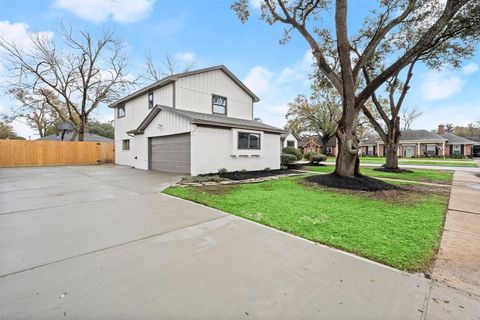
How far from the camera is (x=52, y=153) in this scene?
54.5ft

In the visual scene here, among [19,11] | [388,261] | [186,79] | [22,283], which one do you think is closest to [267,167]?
[186,79]

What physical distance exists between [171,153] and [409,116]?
53313 millimetres

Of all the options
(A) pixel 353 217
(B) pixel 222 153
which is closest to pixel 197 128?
(B) pixel 222 153

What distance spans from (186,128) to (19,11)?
38.2 ft

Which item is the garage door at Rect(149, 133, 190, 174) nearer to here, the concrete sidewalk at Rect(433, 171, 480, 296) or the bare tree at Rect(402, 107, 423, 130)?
the concrete sidewalk at Rect(433, 171, 480, 296)

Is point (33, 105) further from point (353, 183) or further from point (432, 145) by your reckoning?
point (432, 145)

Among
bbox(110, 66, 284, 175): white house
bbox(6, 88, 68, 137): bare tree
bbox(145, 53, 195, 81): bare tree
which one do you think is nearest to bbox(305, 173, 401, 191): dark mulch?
bbox(110, 66, 284, 175): white house

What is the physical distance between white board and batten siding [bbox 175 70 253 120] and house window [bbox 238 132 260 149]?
364 cm

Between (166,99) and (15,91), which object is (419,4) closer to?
(166,99)

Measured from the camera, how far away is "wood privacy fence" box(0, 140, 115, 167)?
49.8ft

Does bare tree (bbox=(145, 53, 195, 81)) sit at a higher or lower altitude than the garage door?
higher

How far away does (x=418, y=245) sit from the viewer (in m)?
3.23

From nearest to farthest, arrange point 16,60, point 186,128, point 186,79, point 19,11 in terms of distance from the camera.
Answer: point 186,128, point 19,11, point 186,79, point 16,60

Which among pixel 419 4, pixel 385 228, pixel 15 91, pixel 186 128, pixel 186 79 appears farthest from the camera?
pixel 15 91
